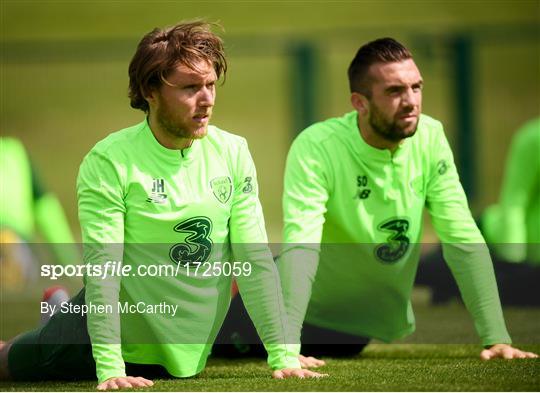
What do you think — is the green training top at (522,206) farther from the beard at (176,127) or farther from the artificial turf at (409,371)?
the beard at (176,127)

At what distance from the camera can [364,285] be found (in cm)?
641

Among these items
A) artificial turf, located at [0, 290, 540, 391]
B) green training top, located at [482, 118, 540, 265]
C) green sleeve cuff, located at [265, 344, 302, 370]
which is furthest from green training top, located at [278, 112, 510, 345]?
green training top, located at [482, 118, 540, 265]

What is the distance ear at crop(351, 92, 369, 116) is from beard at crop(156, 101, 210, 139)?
1209 millimetres

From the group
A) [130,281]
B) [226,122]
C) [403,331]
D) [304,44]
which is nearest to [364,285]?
[403,331]

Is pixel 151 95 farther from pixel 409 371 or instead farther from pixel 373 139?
pixel 409 371

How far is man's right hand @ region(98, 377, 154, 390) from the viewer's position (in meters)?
4.81

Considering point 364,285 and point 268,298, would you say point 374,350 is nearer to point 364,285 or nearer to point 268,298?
point 364,285

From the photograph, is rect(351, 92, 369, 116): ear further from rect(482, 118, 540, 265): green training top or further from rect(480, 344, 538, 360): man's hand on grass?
rect(482, 118, 540, 265): green training top

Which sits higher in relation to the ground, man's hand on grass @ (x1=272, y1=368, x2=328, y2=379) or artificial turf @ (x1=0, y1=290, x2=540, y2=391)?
man's hand on grass @ (x1=272, y1=368, x2=328, y2=379)

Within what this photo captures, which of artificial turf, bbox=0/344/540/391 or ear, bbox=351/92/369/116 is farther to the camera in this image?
ear, bbox=351/92/369/116

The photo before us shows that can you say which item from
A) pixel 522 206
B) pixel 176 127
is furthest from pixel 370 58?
pixel 522 206

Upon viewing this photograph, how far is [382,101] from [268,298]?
4.28ft

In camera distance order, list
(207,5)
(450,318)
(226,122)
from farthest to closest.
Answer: (207,5) < (226,122) < (450,318)

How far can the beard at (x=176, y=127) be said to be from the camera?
511 cm
